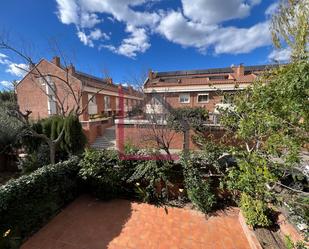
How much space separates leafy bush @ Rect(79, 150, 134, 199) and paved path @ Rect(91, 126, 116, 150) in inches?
253

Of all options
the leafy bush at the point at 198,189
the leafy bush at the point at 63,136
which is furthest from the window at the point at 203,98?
the leafy bush at the point at 198,189

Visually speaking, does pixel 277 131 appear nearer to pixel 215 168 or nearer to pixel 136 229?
pixel 215 168

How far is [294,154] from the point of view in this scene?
7.61ft

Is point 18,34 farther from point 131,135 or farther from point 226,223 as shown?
point 226,223

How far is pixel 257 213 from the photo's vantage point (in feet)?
13.3

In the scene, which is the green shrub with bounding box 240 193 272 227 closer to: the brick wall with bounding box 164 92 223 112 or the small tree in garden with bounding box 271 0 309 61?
the small tree in garden with bounding box 271 0 309 61

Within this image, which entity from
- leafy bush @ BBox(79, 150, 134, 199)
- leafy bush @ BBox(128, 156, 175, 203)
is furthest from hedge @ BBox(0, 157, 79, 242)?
leafy bush @ BBox(128, 156, 175, 203)

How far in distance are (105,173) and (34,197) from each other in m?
2.00

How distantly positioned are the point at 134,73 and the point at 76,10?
3.57 metres

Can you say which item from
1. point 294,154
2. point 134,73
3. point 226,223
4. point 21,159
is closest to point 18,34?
point 134,73

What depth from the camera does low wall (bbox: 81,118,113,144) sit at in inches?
504

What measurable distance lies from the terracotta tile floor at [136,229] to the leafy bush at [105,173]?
1.69 ft

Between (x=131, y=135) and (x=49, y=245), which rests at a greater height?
(x=131, y=135)

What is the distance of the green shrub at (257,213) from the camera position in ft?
13.1
